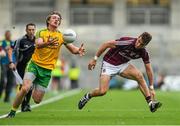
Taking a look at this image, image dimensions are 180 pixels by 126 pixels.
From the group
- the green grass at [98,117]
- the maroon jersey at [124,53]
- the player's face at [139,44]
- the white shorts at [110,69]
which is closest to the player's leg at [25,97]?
the green grass at [98,117]

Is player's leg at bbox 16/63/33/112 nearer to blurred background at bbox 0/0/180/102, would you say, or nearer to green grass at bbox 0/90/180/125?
green grass at bbox 0/90/180/125

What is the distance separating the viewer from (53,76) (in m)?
40.9

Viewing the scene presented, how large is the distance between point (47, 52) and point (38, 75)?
52cm

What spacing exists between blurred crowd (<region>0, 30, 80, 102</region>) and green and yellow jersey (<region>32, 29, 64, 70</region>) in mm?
2895

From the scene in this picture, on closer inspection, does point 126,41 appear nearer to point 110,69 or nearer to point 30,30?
point 110,69

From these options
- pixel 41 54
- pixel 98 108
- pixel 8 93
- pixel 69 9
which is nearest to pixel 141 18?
pixel 69 9

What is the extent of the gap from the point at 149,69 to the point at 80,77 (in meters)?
29.5

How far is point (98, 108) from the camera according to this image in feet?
69.3

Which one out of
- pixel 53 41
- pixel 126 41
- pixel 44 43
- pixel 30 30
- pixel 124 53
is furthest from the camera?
pixel 30 30

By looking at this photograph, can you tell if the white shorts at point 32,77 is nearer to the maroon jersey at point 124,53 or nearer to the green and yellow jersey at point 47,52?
the green and yellow jersey at point 47,52

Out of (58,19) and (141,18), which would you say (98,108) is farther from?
(141,18)

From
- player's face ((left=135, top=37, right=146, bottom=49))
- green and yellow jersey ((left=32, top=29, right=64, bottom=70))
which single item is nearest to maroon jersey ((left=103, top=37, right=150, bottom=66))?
player's face ((left=135, top=37, right=146, bottom=49))

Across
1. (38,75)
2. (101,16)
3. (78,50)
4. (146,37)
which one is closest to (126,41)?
(146,37)

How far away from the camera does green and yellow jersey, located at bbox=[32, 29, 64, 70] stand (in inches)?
678
